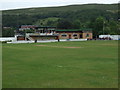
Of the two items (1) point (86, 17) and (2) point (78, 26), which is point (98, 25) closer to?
(2) point (78, 26)

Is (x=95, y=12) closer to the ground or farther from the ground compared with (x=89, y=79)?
farther from the ground

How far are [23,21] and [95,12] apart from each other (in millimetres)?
53664

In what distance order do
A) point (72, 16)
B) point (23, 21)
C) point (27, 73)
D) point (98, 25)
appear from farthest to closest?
1. point (72, 16)
2. point (23, 21)
3. point (98, 25)
4. point (27, 73)

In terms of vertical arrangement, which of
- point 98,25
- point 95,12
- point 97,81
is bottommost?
point 97,81

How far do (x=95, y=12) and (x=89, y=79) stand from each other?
18404 centimetres

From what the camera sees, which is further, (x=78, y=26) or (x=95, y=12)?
(x=95, y=12)

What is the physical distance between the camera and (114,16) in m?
187

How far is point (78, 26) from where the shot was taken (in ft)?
426

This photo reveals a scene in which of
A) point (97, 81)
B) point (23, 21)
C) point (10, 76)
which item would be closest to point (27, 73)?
point (10, 76)

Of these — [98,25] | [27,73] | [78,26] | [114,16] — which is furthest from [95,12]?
[27,73]

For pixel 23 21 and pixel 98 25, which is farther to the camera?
pixel 23 21

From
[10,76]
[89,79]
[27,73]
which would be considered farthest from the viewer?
[27,73]

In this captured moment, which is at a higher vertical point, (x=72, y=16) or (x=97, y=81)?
(x=72, y=16)

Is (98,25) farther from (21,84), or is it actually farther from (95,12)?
(21,84)
